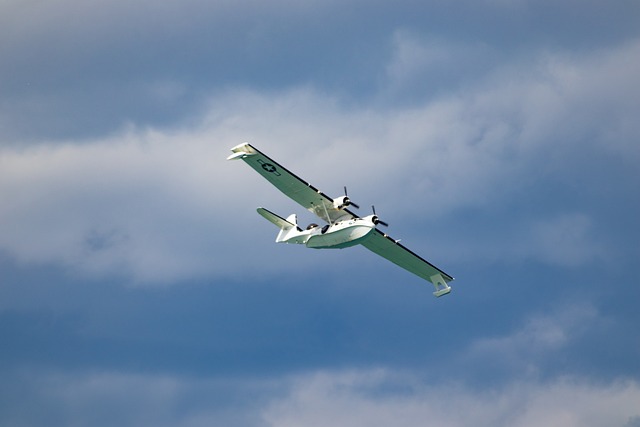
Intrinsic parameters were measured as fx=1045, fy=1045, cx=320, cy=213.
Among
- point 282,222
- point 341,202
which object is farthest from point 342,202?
point 282,222

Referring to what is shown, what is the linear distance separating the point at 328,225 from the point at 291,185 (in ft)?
15.3

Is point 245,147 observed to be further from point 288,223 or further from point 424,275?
point 424,275

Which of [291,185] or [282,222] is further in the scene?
[282,222]

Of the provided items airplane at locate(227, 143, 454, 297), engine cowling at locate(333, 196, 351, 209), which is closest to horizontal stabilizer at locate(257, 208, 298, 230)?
airplane at locate(227, 143, 454, 297)

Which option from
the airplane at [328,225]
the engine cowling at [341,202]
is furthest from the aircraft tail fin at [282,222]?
the engine cowling at [341,202]

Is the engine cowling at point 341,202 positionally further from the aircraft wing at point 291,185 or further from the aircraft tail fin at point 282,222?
the aircraft tail fin at point 282,222

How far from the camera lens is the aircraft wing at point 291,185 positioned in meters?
84.1

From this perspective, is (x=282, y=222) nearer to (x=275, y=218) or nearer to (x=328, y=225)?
(x=275, y=218)

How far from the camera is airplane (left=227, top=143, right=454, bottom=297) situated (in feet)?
279

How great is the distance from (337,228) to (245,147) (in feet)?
33.6

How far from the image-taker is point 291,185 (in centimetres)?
8688

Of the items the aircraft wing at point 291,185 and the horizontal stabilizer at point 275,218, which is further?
the horizontal stabilizer at point 275,218

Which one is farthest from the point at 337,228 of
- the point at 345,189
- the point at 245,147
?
the point at 245,147

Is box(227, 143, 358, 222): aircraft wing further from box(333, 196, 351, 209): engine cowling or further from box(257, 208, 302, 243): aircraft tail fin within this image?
box(257, 208, 302, 243): aircraft tail fin
